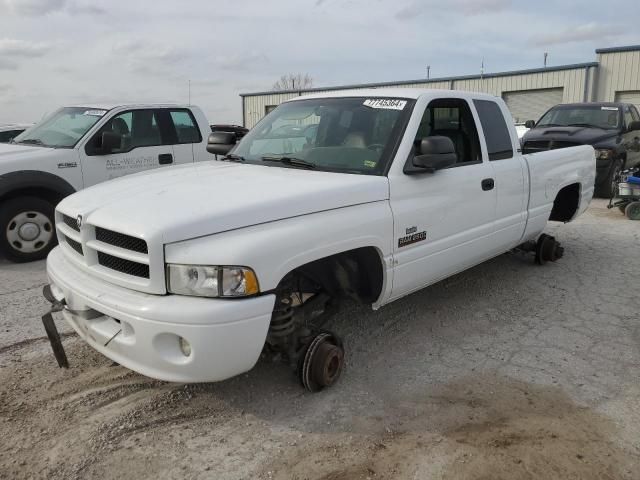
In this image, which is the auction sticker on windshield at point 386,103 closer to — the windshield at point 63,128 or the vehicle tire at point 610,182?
the windshield at point 63,128

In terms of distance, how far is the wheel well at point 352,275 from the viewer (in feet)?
11.4

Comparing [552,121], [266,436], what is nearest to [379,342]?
[266,436]

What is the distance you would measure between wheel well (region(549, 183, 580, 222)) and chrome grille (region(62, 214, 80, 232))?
505 cm

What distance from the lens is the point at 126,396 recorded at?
3.32 m

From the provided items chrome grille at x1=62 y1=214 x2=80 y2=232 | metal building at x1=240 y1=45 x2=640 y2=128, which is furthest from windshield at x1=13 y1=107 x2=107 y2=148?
metal building at x1=240 y1=45 x2=640 y2=128

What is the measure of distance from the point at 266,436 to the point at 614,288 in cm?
410

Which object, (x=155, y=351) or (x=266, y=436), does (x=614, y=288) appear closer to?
(x=266, y=436)

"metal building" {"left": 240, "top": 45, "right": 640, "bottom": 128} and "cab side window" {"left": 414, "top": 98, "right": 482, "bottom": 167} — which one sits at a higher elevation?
"metal building" {"left": 240, "top": 45, "right": 640, "bottom": 128}

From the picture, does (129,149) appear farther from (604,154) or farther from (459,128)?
(604,154)

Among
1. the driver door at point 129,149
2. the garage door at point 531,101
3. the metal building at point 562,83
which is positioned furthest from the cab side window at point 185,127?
the garage door at point 531,101

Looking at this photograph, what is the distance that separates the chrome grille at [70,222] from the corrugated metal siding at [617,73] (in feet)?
75.2

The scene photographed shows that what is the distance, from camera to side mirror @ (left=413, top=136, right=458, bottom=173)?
3607 mm

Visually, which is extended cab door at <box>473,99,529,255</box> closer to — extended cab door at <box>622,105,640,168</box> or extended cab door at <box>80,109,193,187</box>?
extended cab door at <box>80,109,193,187</box>

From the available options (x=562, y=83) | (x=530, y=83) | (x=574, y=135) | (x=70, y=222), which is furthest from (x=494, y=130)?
(x=530, y=83)
